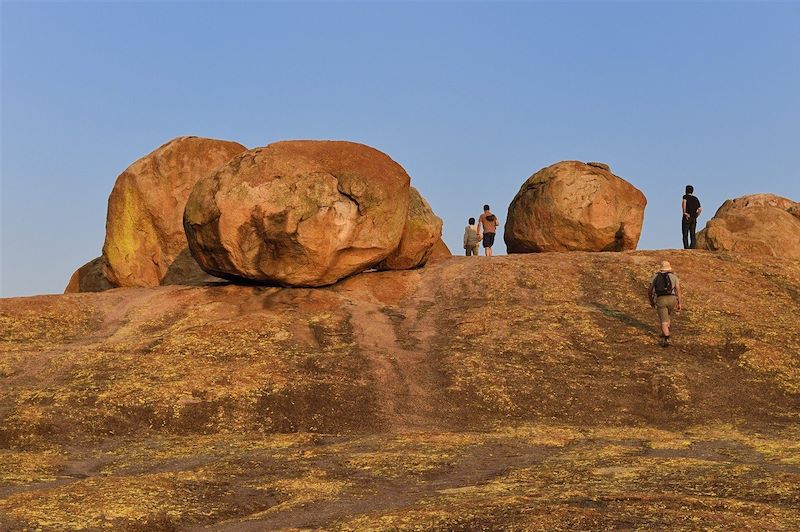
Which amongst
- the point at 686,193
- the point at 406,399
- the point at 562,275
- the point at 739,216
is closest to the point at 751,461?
the point at 406,399

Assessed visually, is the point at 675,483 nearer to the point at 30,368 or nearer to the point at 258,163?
the point at 30,368

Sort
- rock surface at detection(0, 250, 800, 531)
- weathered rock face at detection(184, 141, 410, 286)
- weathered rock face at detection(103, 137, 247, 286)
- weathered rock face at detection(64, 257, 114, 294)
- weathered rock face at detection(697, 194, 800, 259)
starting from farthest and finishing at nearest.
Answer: weathered rock face at detection(64, 257, 114, 294) < weathered rock face at detection(697, 194, 800, 259) < weathered rock face at detection(103, 137, 247, 286) < weathered rock face at detection(184, 141, 410, 286) < rock surface at detection(0, 250, 800, 531)

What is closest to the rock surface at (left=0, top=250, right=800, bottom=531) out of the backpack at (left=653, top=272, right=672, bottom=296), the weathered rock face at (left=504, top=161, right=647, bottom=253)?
the backpack at (left=653, top=272, right=672, bottom=296)

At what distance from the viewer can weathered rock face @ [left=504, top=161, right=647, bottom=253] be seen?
44.2m

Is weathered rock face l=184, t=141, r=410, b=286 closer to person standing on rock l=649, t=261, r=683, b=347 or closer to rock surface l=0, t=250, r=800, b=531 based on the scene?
rock surface l=0, t=250, r=800, b=531

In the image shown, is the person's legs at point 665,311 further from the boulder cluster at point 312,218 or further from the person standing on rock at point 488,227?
the person standing on rock at point 488,227

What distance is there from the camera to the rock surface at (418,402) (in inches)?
→ 624

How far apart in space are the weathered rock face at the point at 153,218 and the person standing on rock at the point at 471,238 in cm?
1329

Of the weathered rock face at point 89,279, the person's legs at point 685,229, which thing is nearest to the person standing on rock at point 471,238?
the person's legs at point 685,229

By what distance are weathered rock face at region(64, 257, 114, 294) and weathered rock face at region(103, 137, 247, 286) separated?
5124mm

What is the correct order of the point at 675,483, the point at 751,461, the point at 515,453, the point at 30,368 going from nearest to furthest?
1. the point at 675,483
2. the point at 751,461
3. the point at 515,453
4. the point at 30,368

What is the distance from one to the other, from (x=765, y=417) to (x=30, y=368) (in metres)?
20.3

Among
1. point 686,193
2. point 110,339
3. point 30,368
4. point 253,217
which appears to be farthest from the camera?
point 686,193

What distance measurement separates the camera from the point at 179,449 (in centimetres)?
2208
